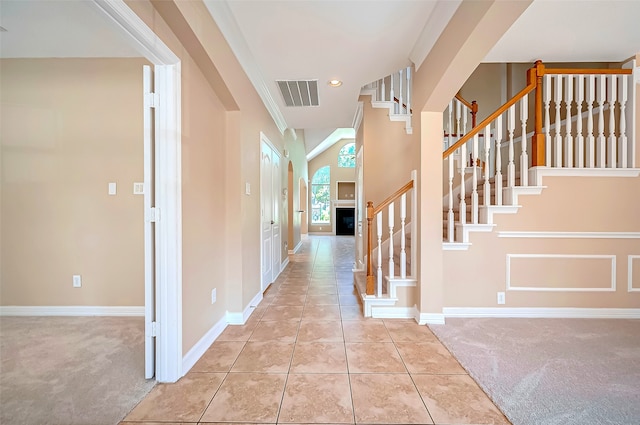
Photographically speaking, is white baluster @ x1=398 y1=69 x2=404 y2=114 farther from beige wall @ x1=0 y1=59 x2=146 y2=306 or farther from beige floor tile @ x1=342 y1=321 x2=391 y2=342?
beige wall @ x1=0 y1=59 x2=146 y2=306

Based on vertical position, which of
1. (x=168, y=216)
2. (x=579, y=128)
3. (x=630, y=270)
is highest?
(x=579, y=128)

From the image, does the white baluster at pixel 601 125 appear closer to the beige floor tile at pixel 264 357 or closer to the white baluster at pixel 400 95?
the white baluster at pixel 400 95

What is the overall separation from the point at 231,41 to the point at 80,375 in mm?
2716

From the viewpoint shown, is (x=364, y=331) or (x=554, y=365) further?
(x=364, y=331)

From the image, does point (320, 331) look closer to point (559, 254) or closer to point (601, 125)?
point (559, 254)

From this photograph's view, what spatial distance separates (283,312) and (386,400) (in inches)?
63.3

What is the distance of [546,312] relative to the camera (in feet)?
9.07

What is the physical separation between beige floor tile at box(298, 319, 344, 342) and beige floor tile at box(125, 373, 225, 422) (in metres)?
0.79

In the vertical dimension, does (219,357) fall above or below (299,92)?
below

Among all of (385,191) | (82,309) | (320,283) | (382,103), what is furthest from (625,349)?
(82,309)

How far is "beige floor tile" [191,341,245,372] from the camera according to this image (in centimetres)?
190

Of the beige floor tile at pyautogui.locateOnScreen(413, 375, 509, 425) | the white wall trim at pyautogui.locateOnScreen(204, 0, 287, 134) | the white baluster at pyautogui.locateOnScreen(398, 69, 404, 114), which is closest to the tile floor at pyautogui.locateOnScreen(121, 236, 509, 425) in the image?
the beige floor tile at pyautogui.locateOnScreen(413, 375, 509, 425)

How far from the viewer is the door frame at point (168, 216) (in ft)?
5.52

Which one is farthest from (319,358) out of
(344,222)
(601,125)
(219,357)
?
(344,222)
